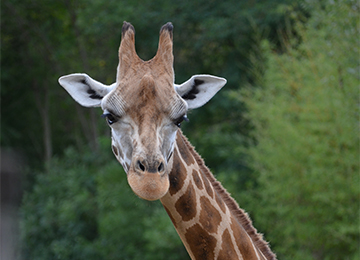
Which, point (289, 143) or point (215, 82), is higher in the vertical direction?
point (215, 82)

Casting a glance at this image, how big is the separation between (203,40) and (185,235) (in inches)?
360

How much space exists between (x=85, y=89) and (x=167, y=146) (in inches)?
22.8

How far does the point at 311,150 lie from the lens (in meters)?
7.82

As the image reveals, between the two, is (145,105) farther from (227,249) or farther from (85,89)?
(227,249)

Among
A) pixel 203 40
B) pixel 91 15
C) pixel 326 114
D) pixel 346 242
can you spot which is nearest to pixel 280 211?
pixel 346 242

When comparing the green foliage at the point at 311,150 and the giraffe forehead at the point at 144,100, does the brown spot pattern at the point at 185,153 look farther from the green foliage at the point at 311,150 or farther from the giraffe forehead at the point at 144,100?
the green foliage at the point at 311,150

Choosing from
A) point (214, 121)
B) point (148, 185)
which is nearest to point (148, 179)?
point (148, 185)

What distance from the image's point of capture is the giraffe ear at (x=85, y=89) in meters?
2.32

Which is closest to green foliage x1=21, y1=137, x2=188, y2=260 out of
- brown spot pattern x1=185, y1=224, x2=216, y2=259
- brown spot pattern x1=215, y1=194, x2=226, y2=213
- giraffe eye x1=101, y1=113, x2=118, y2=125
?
brown spot pattern x1=215, y1=194, x2=226, y2=213

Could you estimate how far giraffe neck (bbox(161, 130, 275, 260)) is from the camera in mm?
2287

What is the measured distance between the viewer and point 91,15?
1137cm

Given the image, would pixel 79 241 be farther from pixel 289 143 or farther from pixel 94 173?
pixel 289 143

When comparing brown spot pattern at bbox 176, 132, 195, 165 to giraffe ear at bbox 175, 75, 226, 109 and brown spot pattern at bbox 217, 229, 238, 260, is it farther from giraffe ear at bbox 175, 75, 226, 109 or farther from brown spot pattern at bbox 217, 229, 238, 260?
brown spot pattern at bbox 217, 229, 238, 260

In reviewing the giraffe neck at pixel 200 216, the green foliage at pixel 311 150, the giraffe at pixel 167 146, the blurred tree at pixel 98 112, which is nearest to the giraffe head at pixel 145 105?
the giraffe at pixel 167 146
